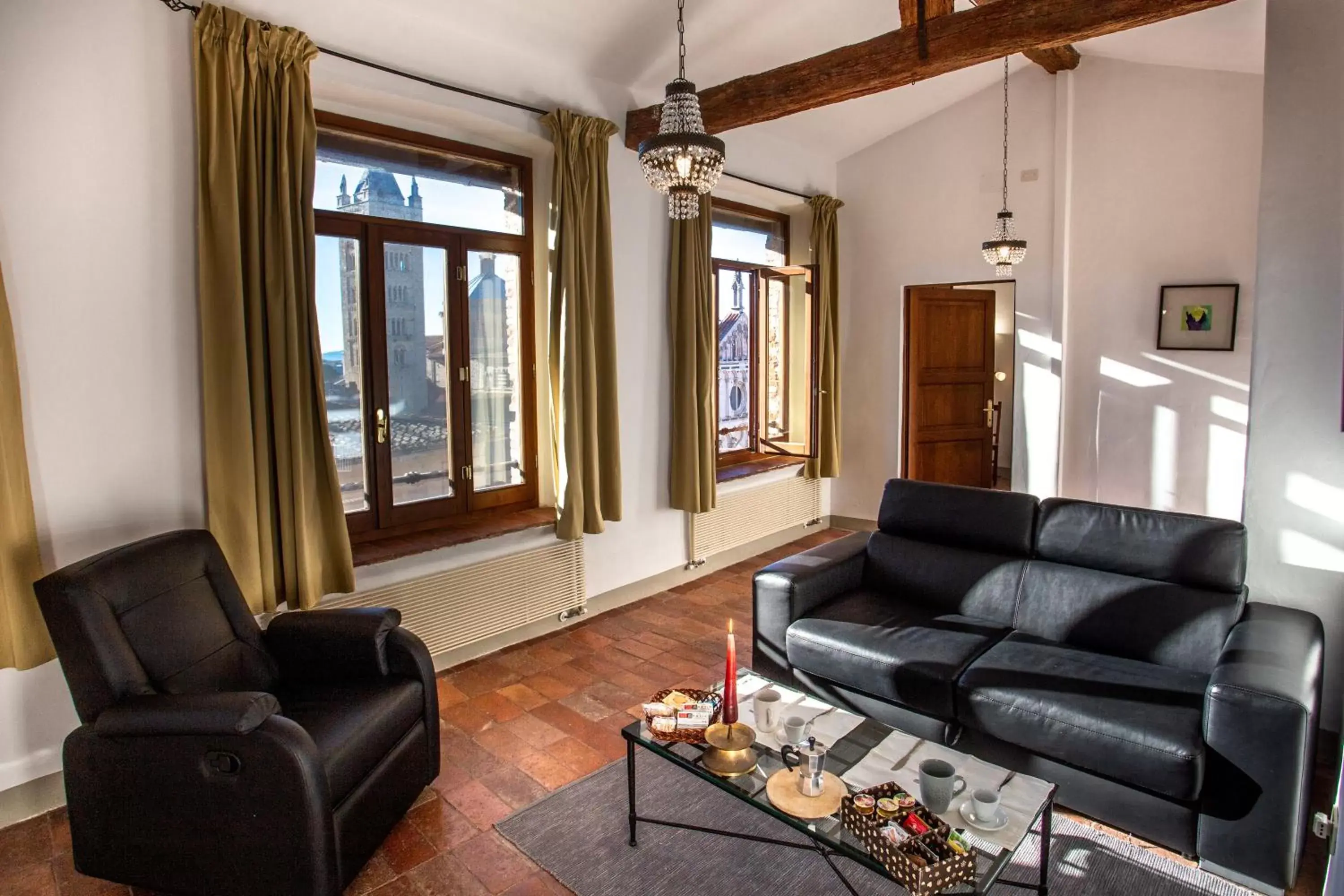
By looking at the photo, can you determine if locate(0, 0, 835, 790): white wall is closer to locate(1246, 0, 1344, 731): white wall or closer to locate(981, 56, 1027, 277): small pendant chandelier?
locate(1246, 0, 1344, 731): white wall

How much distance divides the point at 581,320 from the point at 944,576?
212cm

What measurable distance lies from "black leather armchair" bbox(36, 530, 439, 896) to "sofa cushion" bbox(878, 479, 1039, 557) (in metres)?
2.26

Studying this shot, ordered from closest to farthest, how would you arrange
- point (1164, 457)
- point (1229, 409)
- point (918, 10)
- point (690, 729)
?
point (690, 729)
point (918, 10)
point (1229, 409)
point (1164, 457)

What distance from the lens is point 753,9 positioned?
3902mm

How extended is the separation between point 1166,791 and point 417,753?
2.22m

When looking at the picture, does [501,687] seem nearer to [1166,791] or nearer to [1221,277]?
[1166,791]

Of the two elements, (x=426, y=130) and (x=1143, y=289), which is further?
(x=1143, y=289)

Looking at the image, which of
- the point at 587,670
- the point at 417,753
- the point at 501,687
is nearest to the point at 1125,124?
the point at 587,670

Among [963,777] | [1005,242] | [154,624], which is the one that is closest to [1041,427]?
[1005,242]

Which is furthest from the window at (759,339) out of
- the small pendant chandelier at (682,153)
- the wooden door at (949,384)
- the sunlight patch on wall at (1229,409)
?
the small pendant chandelier at (682,153)

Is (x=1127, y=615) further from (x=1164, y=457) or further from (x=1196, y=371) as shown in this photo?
(x=1196, y=371)

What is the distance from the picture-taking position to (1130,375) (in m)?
5.33

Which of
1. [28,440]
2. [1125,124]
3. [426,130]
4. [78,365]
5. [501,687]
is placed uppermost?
[1125,124]

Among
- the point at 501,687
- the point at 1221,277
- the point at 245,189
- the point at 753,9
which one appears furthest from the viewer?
the point at 1221,277
